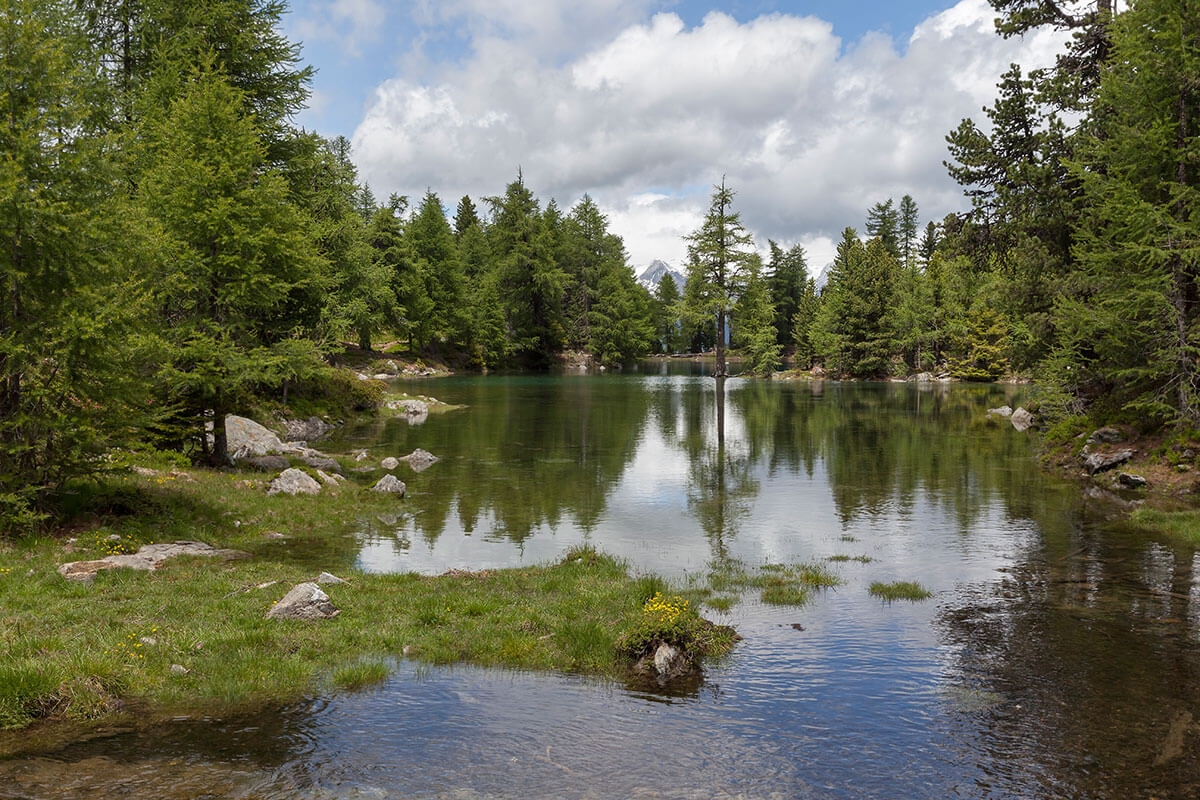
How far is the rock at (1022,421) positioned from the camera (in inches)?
1834

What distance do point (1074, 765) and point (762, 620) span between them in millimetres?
6284

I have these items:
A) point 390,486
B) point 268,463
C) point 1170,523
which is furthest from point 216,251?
point 1170,523

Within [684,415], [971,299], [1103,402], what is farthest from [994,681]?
[971,299]

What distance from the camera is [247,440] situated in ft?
101

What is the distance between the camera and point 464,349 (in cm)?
11106

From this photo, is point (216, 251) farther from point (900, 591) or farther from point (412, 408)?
point (412, 408)

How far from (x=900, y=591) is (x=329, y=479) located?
64.9 feet

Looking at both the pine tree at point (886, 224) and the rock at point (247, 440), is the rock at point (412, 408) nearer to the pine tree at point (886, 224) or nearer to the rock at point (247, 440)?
the rock at point (247, 440)

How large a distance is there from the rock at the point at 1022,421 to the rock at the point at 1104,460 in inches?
639

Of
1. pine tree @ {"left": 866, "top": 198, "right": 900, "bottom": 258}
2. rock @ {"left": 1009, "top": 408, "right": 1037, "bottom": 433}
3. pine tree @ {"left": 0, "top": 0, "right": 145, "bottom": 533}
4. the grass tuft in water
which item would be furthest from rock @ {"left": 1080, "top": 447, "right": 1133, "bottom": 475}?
pine tree @ {"left": 866, "top": 198, "right": 900, "bottom": 258}

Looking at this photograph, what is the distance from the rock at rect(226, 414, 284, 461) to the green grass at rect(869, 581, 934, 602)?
23769mm

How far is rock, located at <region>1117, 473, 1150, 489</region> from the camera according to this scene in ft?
87.8

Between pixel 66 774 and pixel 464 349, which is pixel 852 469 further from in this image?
pixel 464 349

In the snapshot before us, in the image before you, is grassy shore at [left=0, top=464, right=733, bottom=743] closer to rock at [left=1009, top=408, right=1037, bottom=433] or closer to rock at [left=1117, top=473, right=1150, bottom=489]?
rock at [left=1117, top=473, right=1150, bottom=489]
